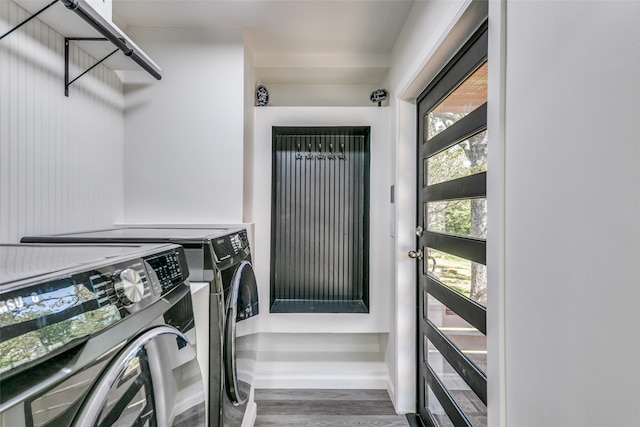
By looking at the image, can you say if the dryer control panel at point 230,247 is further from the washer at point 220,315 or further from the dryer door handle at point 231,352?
the dryer door handle at point 231,352

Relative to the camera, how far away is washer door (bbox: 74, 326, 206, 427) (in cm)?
54

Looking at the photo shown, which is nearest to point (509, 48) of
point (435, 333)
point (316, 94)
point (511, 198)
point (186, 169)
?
point (511, 198)

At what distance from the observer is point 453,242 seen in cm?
148

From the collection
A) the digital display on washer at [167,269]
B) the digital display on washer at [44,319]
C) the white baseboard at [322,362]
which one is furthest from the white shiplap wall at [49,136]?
the white baseboard at [322,362]

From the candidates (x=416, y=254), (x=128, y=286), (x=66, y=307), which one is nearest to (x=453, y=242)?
(x=416, y=254)

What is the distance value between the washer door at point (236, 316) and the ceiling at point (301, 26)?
1.52 metres

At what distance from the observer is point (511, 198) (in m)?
0.90

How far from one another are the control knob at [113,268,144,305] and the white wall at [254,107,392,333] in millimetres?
1626

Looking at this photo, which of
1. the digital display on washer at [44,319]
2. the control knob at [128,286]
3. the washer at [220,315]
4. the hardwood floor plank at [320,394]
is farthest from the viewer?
the hardwood floor plank at [320,394]

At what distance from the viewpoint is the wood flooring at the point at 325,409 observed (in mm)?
2027

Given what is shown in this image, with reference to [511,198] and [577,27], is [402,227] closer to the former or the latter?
[511,198]

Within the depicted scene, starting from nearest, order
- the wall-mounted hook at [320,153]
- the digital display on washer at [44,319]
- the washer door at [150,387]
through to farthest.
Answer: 1. the digital display on washer at [44,319]
2. the washer door at [150,387]
3. the wall-mounted hook at [320,153]

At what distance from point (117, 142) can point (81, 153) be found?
13.8 inches

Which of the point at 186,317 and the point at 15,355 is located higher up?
the point at 15,355
